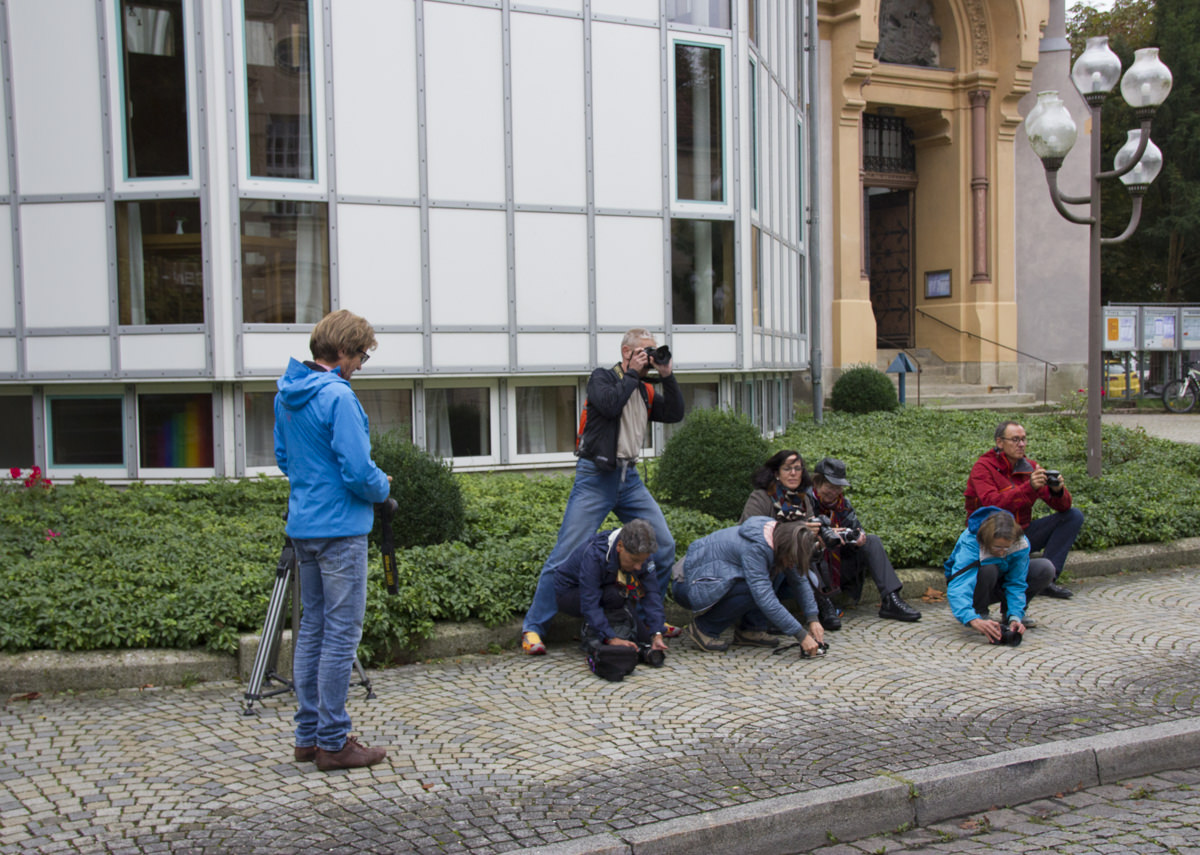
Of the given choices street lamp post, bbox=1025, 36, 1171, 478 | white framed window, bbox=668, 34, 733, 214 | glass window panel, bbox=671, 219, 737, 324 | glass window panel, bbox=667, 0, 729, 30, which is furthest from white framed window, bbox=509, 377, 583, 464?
street lamp post, bbox=1025, 36, 1171, 478

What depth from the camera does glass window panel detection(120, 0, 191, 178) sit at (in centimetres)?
1166

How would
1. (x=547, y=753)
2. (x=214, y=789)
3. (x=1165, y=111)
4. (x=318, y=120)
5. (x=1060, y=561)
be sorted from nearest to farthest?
1. (x=214, y=789)
2. (x=547, y=753)
3. (x=1060, y=561)
4. (x=318, y=120)
5. (x=1165, y=111)

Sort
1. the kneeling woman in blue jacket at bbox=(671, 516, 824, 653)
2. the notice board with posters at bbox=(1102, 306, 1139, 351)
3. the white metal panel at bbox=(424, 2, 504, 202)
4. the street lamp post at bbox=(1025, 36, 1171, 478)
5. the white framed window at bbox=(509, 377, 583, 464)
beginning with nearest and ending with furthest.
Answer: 1. the kneeling woman in blue jacket at bbox=(671, 516, 824, 653)
2. the street lamp post at bbox=(1025, 36, 1171, 478)
3. the white metal panel at bbox=(424, 2, 504, 202)
4. the white framed window at bbox=(509, 377, 583, 464)
5. the notice board with posters at bbox=(1102, 306, 1139, 351)

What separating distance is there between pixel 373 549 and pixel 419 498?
629 mm

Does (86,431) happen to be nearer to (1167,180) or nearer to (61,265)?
(61,265)

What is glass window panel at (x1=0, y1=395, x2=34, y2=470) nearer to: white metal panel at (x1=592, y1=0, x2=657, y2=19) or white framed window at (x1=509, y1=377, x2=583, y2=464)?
white framed window at (x1=509, y1=377, x2=583, y2=464)

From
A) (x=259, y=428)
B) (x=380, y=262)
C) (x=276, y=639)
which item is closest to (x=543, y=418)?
(x=380, y=262)

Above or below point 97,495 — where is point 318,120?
above

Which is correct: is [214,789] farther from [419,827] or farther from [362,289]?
[362,289]

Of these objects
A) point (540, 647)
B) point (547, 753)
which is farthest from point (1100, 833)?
point (540, 647)

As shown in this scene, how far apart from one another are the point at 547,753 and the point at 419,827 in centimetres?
91

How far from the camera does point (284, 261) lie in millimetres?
11938

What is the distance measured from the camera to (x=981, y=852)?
164 inches

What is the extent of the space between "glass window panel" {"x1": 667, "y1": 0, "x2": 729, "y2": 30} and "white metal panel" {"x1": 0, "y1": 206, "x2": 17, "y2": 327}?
7645 millimetres
